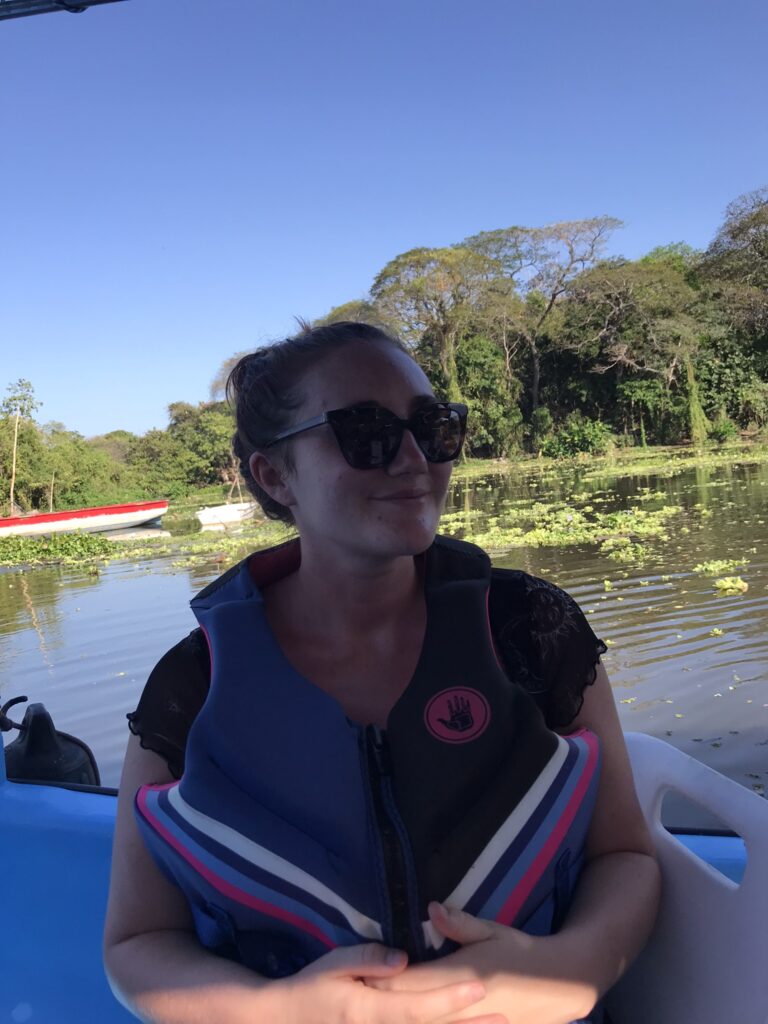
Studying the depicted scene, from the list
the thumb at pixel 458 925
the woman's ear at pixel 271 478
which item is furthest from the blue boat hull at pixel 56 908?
the thumb at pixel 458 925

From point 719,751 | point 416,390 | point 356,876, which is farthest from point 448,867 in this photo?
point 719,751

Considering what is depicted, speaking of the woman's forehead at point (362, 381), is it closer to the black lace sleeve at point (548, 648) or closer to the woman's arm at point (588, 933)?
the black lace sleeve at point (548, 648)

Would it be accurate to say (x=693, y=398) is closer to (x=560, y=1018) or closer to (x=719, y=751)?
(x=719, y=751)

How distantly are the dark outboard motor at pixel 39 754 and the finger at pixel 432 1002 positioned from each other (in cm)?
104

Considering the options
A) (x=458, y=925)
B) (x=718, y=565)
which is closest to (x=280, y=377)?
(x=458, y=925)

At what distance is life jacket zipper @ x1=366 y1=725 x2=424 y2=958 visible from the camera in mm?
797

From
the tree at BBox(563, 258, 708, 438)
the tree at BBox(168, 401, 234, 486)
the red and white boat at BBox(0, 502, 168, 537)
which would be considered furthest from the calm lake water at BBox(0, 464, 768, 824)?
the tree at BBox(168, 401, 234, 486)

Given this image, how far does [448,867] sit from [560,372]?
2165 cm

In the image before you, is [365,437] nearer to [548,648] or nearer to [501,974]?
[548,648]

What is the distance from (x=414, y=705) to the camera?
0.88 meters

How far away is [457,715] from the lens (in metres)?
0.88

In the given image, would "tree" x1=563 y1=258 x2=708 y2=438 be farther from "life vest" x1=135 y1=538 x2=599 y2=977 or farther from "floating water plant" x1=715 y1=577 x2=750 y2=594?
"life vest" x1=135 y1=538 x2=599 y2=977

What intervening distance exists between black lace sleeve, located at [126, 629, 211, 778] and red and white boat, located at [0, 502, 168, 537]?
15.0 m

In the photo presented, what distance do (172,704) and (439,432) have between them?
17.6 inches
